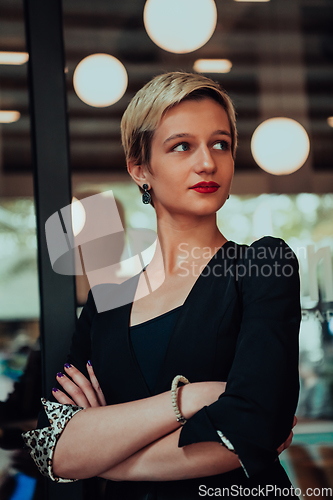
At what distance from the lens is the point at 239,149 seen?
215 cm

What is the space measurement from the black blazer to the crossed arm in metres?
0.06

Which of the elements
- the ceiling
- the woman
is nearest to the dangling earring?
the woman

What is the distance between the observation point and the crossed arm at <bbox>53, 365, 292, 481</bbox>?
0.98 m

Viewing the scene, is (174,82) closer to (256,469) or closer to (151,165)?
(151,165)

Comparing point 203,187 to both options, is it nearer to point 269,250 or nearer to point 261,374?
point 269,250

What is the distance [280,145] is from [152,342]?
1.42m

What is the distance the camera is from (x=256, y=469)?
0.90 metres

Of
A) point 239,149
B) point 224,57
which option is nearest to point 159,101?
point 239,149

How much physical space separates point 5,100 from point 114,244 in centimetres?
78

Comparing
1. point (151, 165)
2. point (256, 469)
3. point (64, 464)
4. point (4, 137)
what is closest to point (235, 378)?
point (256, 469)

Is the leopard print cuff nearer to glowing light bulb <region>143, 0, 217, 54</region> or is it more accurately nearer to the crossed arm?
the crossed arm

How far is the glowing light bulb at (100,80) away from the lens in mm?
1941

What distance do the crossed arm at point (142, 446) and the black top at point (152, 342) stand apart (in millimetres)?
124

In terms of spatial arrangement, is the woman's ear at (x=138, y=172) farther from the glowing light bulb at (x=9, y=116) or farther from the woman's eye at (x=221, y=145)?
the glowing light bulb at (x=9, y=116)
